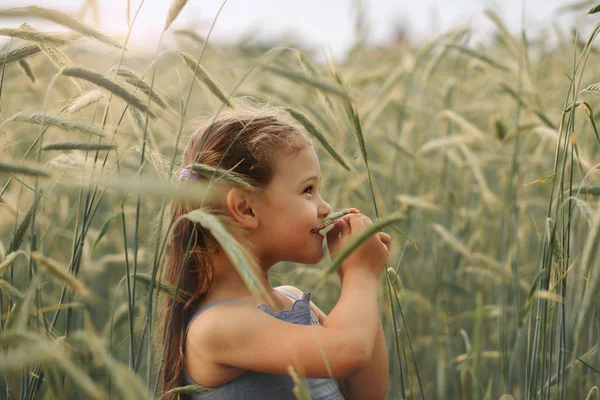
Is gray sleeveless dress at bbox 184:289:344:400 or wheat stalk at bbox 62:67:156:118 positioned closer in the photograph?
wheat stalk at bbox 62:67:156:118

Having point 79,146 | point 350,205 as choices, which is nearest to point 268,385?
point 79,146

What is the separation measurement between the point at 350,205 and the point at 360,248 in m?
1.45

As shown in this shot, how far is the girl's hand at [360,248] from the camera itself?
49.3 inches

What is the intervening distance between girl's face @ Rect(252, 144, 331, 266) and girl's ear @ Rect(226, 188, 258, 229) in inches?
0.6

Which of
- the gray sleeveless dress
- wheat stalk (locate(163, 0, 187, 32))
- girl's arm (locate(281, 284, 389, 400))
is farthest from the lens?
girl's arm (locate(281, 284, 389, 400))

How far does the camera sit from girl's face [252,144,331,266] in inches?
49.5

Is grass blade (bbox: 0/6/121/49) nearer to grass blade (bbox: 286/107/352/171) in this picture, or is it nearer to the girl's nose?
grass blade (bbox: 286/107/352/171)

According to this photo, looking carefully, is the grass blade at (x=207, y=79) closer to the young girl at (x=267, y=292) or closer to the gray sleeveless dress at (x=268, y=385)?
the young girl at (x=267, y=292)

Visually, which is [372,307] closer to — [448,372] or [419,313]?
[448,372]

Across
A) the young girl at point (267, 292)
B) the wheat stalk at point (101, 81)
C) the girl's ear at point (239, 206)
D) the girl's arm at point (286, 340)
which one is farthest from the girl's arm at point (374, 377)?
the wheat stalk at point (101, 81)

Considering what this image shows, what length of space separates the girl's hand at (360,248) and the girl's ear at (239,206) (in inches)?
6.6

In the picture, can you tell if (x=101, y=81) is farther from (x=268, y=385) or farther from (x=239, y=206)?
(x=268, y=385)

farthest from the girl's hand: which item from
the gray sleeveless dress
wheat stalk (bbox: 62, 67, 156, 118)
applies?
wheat stalk (bbox: 62, 67, 156, 118)

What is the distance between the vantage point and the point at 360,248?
1266 millimetres
